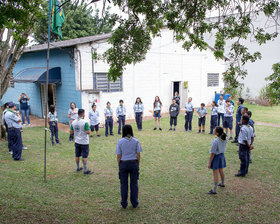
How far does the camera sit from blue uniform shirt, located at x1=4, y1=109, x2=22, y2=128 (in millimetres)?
8250

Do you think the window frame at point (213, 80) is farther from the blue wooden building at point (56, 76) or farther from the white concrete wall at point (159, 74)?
the blue wooden building at point (56, 76)

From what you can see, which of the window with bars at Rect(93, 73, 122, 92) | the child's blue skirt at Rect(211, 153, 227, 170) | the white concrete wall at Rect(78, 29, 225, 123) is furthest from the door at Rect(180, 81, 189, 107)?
the child's blue skirt at Rect(211, 153, 227, 170)

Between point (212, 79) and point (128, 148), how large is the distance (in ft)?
62.5

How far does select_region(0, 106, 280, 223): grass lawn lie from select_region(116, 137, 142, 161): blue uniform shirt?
1121 millimetres

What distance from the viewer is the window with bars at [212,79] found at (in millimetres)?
22491

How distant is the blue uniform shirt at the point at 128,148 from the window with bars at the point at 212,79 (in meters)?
18.4

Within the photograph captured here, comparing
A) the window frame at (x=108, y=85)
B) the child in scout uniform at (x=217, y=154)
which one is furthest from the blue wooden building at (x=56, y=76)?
the child in scout uniform at (x=217, y=154)

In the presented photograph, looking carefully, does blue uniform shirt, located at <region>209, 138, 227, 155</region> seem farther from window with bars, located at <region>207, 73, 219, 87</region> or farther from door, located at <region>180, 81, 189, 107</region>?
window with bars, located at <region>207, 73, 219, 87</region>

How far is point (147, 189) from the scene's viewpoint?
639 centimetres

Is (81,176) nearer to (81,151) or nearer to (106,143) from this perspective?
(81,151)

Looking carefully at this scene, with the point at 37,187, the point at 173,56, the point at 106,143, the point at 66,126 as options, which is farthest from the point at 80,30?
the point at 37,187

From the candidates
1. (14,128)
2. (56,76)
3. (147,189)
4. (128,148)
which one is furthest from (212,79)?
(128,148)

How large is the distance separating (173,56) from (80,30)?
11958mm

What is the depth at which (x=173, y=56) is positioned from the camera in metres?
19.6
